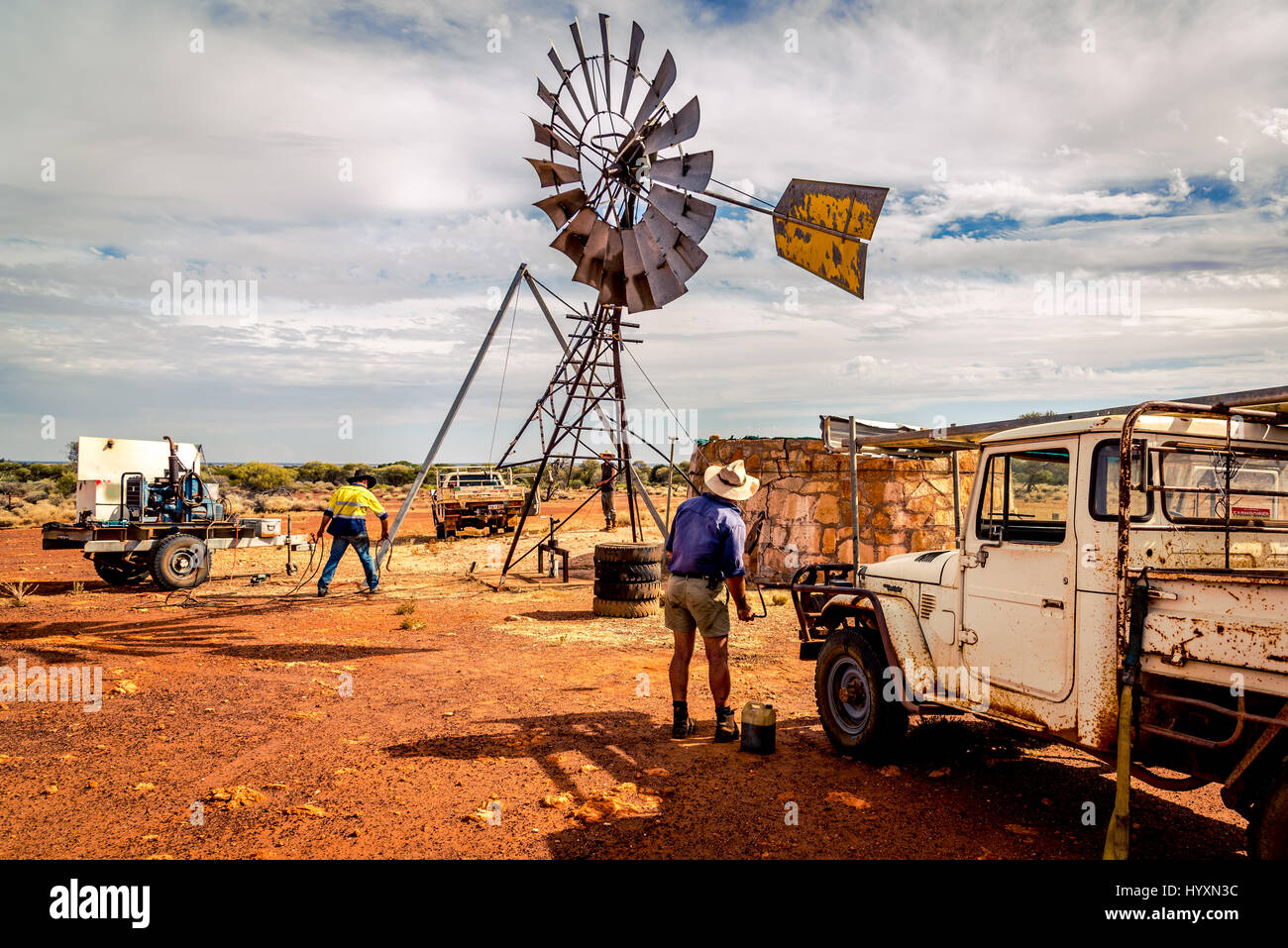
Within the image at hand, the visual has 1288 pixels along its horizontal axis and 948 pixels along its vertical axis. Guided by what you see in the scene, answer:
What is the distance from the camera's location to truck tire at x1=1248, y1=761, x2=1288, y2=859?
354 centimetres

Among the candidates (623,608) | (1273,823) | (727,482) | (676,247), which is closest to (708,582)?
(727,482)

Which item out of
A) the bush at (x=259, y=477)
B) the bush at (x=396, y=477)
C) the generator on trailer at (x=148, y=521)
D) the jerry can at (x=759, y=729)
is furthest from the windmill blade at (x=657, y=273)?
the bush at (x=396, y=477)

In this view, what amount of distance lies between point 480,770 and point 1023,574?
4.04 m

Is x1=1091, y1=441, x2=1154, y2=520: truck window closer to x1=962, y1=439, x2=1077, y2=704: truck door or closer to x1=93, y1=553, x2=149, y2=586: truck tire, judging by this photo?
x1=962, y1=439, x2=1077, y2=704: truck door

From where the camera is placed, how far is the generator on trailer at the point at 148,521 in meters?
14.3

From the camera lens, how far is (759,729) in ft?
21.0

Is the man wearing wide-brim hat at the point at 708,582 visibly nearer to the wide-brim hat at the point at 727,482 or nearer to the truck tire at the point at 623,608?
the wide-brim hat at the point at 727,482

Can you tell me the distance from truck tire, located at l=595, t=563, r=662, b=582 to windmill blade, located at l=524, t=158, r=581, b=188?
231 inches

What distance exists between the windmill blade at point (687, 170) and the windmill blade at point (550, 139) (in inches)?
59.3

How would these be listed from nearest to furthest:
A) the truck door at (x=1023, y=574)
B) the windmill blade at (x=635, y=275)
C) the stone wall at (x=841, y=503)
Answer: the truck door at (x=1023, y=574)
the windmill blade at (x=635, y=275)
the stone wall at (x=841, y=503)

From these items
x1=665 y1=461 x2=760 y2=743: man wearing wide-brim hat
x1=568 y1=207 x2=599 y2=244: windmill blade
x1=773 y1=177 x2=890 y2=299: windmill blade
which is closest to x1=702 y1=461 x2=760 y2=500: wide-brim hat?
x1=665 y1=461 x2=760 y2=743: man wearing wide-brim hat

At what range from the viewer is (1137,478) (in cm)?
447

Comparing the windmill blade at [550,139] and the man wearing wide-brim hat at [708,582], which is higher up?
the windmill blade at [550,139]
